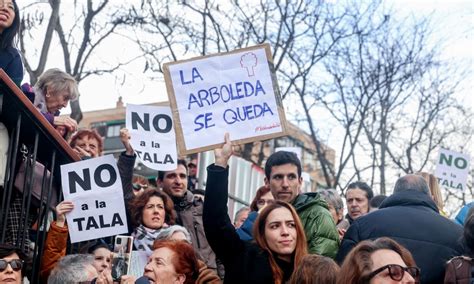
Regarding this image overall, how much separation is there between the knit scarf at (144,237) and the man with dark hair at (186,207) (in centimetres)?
52

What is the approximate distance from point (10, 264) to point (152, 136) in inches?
118

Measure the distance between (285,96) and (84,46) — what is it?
595cm

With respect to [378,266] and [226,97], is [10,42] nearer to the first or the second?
[226,97]

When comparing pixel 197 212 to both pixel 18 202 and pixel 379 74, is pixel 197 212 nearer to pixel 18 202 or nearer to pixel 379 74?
pixel 18 202

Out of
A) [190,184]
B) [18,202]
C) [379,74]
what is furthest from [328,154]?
[18,202]

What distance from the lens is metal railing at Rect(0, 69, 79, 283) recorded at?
589 centimetres

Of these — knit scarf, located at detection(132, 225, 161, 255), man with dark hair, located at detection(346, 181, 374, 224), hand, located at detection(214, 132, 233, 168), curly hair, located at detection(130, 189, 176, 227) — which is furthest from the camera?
man with dark hair, located at detection(346, 181, 374, 224)

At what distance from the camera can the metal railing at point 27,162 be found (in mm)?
5895

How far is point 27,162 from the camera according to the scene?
6.14 meters

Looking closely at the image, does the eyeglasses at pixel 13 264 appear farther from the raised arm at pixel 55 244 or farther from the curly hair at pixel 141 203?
the curly hair at pixel 141 203

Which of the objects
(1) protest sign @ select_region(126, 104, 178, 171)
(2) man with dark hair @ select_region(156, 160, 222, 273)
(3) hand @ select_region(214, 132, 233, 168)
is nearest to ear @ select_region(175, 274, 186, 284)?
(3) hand @ select_region(214, 132, 233, 168)

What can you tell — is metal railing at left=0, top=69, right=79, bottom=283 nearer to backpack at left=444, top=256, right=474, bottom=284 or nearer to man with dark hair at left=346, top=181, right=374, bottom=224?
backpack at left=444, top=256, right=474, bottom=284

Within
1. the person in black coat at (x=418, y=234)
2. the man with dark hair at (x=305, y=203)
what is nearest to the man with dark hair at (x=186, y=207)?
the man with dark hair at (x=305, y=203)

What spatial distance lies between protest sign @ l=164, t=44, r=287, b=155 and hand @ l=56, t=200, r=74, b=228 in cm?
103
